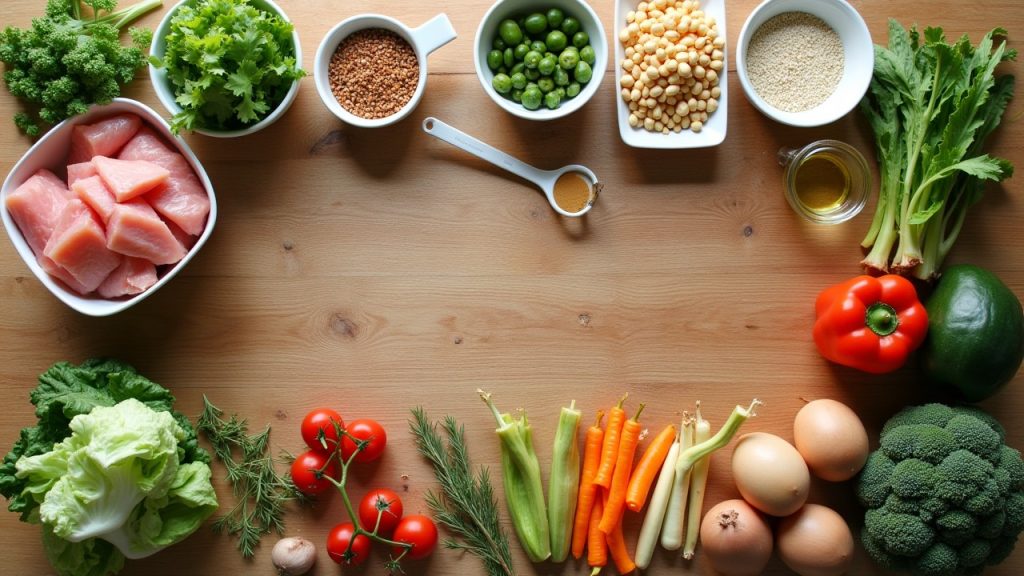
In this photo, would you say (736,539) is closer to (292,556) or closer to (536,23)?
(292,556)

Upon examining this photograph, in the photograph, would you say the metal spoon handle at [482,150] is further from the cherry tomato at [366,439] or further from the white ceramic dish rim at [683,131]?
the cherry tomato at [366,439]

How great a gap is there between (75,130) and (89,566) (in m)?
0.96

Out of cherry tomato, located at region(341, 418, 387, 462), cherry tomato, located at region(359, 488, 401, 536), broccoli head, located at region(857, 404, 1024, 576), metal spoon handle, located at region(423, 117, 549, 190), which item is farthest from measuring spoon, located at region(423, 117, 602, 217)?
broccoli head, located at region(857, 404, 1024, 576)

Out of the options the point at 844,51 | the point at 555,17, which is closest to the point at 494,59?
the point at 555,17

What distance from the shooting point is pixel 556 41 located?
1678 mm

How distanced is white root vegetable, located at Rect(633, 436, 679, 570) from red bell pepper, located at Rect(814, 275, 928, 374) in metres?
0.45

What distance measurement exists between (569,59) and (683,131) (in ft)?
1.00

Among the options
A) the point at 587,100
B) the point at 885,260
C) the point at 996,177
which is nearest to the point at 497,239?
the point at 587,100

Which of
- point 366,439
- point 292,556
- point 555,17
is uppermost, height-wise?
point 555,17

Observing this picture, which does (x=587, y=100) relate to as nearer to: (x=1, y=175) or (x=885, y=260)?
(x=885, y=260)

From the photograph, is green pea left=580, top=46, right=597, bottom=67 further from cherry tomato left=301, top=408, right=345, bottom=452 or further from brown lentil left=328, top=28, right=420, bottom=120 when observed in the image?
cherry tomato left=301, top=408, right=345, bottom=452

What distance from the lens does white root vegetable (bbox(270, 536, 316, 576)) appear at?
1.71 m

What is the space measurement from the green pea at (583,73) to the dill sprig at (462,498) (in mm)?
837

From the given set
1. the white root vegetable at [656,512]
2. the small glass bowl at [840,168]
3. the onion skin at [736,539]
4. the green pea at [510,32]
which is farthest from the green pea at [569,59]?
the onion skin at [736,539]
